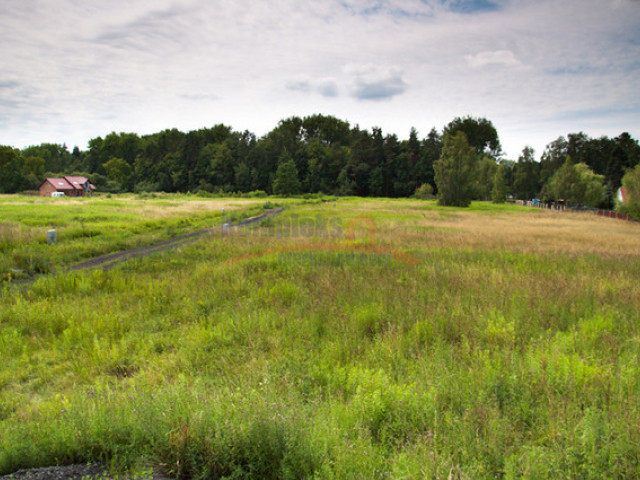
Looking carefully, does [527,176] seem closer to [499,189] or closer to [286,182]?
[499,189]

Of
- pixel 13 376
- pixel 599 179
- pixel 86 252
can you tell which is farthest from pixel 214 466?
pixel 599 179

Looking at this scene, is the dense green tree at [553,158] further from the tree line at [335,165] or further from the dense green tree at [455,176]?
the dense green tree at [455,176]

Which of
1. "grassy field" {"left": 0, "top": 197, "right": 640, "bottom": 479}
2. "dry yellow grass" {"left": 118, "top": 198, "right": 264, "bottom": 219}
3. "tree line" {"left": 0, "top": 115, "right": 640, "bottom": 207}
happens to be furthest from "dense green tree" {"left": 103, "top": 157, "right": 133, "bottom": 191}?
"grassy field" {"left": 0, "top": 197, "right": 640, "bottom": 479}

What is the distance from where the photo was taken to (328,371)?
491 cm

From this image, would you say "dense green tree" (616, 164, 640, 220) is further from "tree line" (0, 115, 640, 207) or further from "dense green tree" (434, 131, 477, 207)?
Answer: "tree line" (0, 115, 640, 207)

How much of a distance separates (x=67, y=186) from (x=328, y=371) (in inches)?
4586

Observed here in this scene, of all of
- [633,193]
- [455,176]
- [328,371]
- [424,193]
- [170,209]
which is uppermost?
[455,176]

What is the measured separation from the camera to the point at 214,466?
3.02m

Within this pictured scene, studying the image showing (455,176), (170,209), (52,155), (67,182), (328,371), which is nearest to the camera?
(328,371)

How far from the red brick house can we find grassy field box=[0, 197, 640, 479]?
105 metres

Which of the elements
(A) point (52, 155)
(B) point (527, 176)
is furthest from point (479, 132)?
(A) point (52, 155)

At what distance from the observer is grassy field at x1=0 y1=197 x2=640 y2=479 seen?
120 inches

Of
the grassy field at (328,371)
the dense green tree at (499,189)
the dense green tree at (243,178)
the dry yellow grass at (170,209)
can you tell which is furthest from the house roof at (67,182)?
the dense green tree at (499,189)

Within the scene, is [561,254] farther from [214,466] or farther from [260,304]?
[214,466]
